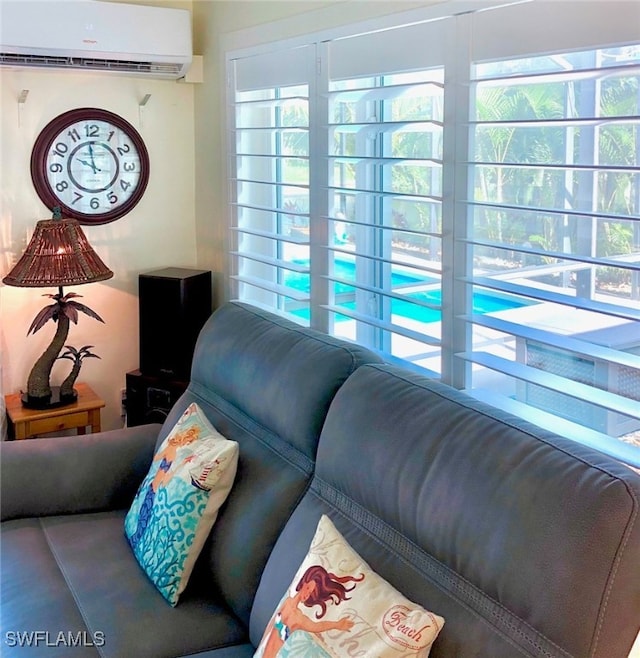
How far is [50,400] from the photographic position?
3.11m

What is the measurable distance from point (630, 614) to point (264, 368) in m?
1.20

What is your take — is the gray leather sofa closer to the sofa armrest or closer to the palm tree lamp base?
the sofa armrest

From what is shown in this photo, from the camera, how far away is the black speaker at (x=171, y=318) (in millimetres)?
3219

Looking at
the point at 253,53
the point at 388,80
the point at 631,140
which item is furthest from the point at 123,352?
the point at 631,140

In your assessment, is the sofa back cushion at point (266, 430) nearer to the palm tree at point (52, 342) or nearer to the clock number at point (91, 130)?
the palm tree at point (52, 342)

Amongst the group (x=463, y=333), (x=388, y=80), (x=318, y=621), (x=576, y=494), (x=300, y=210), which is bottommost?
(x=318, y=621)

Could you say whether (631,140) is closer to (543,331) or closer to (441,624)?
(543,331)

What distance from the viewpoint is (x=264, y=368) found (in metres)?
2.29

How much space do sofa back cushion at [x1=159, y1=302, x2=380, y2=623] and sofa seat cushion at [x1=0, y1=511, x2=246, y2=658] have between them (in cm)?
10

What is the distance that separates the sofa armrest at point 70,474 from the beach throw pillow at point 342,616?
3.55ft

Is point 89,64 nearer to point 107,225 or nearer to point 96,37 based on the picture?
point 96,37

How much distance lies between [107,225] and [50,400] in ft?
2.42

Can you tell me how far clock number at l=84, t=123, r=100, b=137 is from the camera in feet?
10.7

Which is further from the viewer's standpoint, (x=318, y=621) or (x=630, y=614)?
(x=318, y=621)
